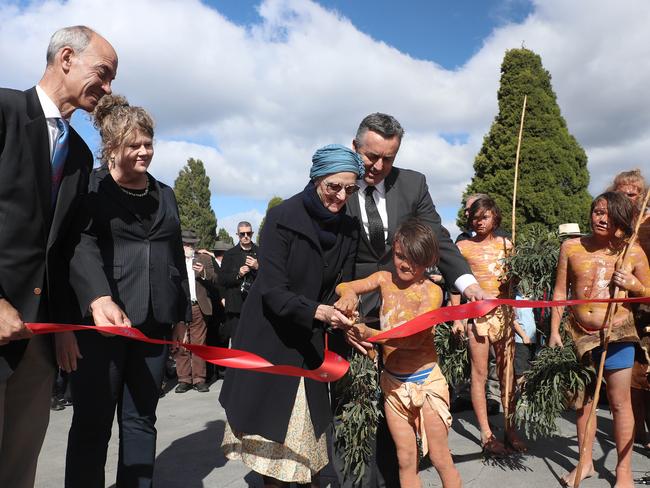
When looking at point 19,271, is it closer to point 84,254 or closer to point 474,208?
point 84,254

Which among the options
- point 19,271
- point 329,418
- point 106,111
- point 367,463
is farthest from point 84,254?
point 367,463

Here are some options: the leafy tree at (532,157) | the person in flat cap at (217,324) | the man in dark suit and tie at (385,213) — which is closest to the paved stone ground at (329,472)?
the man in dark suit and tie at (385,213)

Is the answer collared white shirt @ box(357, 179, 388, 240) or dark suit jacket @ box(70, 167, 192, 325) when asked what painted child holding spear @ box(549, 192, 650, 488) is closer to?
collared white shirt @ box(357, 179, 388, 240)

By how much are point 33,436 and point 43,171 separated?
1.15 metres

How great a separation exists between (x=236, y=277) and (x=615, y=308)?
5659mm

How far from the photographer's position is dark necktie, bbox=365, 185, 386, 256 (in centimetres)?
329

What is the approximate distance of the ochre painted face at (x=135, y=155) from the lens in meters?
3.04

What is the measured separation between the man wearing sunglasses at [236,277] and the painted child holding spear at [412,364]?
16.6ft

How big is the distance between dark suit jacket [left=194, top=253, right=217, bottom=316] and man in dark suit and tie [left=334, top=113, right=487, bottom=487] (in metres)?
5.33

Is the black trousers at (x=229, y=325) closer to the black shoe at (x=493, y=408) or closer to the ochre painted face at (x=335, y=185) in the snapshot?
the black shoe at (x=493, y=408)

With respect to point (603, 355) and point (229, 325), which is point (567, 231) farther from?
point (229, 325)

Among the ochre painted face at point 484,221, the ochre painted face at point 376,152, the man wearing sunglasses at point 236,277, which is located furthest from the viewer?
the man wearing sunglasses at point 236,277

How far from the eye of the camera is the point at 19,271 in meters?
2.17

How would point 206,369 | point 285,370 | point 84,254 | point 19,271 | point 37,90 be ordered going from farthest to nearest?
point 206,369, point 285,370, point 84,254, point 37,90, point 19,271
